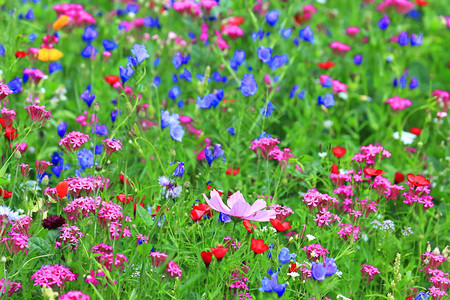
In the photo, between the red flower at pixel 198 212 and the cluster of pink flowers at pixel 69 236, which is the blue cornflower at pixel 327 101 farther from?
the cluster of pink flowers at pixel 69 236

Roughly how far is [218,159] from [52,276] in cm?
85

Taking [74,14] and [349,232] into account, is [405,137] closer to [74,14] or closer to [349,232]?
[349,232]

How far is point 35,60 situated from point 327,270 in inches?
78.0

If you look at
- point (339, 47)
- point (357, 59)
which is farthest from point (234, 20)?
point (357, 59)

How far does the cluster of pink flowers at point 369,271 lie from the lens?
7.57ft

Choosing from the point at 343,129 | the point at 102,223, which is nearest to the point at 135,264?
the point at 102,223

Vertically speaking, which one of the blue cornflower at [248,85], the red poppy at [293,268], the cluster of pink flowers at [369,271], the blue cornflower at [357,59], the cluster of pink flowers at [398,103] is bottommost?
the cluster of pink flowers at [369,271]

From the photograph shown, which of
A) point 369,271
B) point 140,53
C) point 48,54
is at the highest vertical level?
point 140,53

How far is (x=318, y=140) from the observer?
3.45 m

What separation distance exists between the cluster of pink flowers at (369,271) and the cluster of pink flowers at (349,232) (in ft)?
0.37

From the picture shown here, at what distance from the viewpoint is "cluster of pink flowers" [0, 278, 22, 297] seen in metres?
1.92

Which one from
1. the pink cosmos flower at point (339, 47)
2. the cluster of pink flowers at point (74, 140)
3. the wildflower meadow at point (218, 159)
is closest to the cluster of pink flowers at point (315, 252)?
the wildflower meadow at point (218, 159)

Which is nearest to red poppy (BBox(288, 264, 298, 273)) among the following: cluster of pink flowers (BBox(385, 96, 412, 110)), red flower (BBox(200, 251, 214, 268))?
red flower (BBox(200, 251, 214, 268))

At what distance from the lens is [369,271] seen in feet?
7.57
